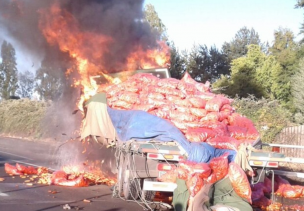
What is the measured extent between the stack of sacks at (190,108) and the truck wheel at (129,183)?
3.49 feet

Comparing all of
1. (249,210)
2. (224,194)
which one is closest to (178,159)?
(224,194)

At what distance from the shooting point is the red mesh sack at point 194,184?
7023 mm

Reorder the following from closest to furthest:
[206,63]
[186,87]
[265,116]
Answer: [186,87], [265,116], [206,63]

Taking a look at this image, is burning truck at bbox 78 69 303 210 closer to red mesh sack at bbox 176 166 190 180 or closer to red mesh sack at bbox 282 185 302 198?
red mesh sack at bbox 176 166 190 180

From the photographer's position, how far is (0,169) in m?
12.7

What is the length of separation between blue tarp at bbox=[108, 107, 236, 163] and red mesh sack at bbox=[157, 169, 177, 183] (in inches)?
19.0

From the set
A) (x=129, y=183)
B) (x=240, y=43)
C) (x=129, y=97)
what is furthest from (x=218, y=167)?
(x=240, y=43)

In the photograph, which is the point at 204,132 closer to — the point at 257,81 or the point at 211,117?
the point at 211,117

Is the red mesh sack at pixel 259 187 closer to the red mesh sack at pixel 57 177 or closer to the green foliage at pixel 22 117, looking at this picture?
the red mesh sack at pixel 57 177

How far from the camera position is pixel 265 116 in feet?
60.7

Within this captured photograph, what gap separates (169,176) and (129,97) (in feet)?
7.41

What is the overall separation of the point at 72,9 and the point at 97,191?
640 centimetres

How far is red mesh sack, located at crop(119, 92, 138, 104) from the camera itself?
363 inches

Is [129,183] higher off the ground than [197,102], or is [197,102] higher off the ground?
[197,102]
